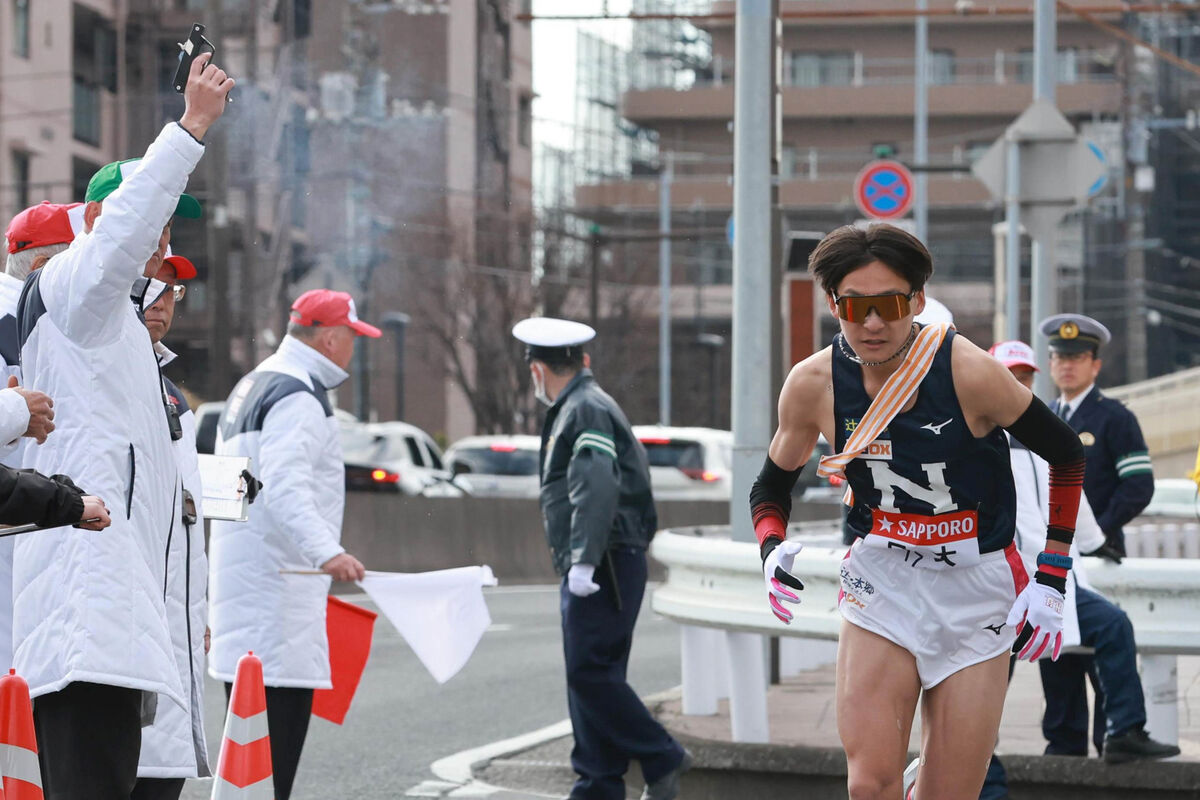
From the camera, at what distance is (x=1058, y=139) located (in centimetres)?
A: 1317

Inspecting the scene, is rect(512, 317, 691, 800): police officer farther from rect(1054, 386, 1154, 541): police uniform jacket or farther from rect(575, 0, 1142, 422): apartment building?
rect(575, 0, 1142, 422): apartment building

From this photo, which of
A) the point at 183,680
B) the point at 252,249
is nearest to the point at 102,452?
the point at 183,680

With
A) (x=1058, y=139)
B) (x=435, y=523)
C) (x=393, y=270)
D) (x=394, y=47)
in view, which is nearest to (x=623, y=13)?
(x=1058, y=139)

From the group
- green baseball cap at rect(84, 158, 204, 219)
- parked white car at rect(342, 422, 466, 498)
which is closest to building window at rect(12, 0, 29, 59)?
parked white car at rect(342, 422, 466, 498)

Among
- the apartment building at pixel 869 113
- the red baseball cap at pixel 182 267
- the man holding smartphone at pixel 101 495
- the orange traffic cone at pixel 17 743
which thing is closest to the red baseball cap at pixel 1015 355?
the red baseball cap at pixel 182 267

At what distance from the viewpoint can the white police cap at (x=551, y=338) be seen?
7461mm

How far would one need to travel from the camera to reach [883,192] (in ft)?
70.8

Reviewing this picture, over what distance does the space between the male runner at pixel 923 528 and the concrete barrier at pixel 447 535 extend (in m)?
15.2

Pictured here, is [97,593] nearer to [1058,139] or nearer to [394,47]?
[1058,139]

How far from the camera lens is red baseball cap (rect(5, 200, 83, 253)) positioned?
487cm

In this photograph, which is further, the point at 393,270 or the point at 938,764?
the point at 393,270

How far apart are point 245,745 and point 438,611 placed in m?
1.74

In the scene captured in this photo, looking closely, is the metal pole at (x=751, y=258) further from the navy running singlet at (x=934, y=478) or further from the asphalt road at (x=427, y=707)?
the navy running singlet at (x=934, y=478)

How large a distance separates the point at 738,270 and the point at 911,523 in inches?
167
